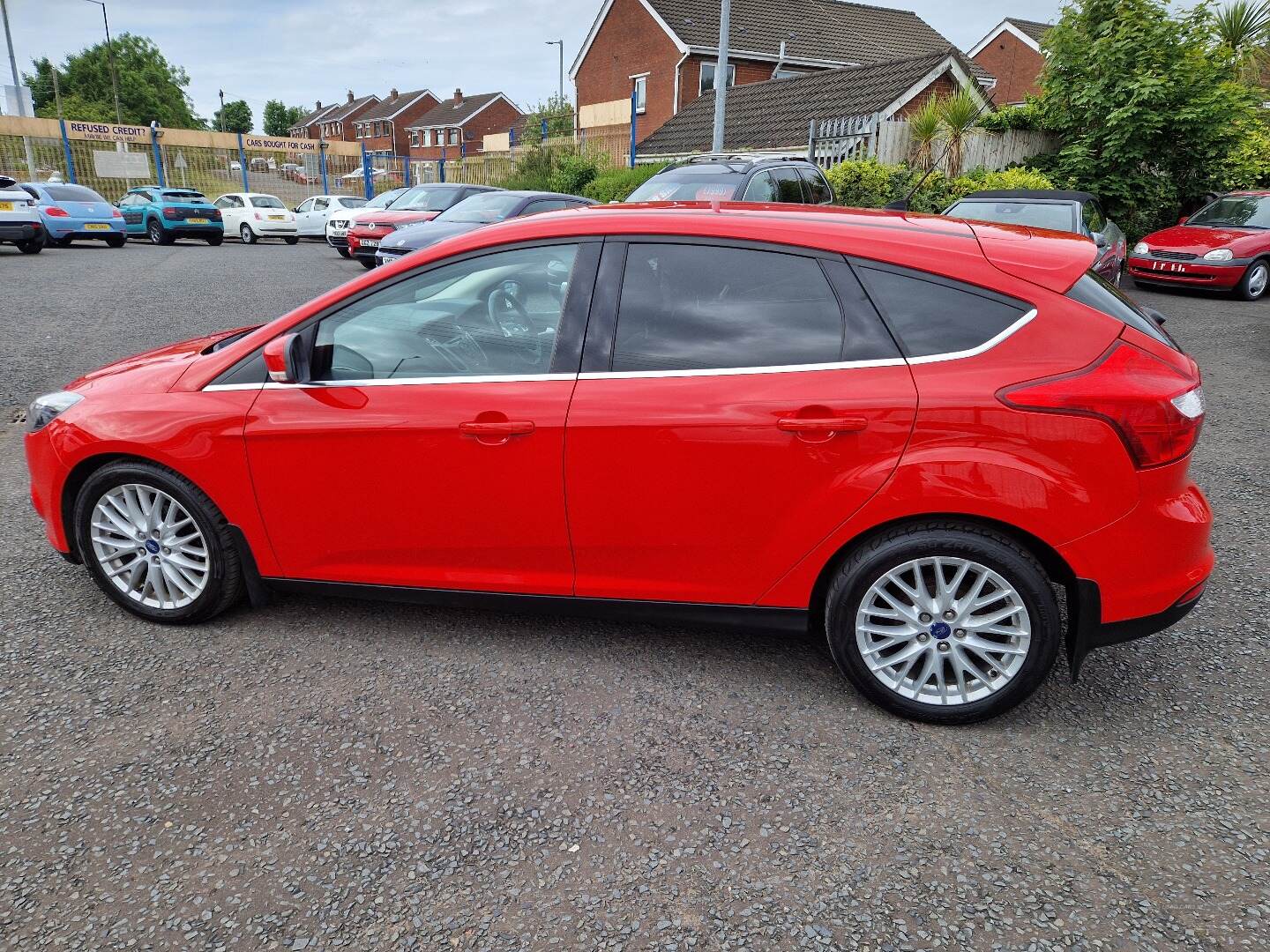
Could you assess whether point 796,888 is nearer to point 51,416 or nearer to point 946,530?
point 946,530

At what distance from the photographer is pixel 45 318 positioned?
10266mm

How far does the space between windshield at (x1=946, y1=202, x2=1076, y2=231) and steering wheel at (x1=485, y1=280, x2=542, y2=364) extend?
360 inches

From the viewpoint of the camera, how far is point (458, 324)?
326 centimetres

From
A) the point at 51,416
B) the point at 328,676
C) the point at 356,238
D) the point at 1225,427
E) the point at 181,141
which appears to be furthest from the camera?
the point at 181,141

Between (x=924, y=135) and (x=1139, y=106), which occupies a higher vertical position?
(x=1139, y=106)

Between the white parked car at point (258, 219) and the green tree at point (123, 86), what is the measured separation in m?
38.4

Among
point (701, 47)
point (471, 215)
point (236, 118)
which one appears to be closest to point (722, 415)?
point (471, 215)

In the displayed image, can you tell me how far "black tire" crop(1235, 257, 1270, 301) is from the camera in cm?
1345

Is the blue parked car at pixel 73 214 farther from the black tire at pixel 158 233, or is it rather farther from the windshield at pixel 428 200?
the windshield at pixel 428 200

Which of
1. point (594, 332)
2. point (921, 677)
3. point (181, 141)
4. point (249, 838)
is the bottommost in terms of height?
point (249, 838)

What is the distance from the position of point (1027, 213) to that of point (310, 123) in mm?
97473

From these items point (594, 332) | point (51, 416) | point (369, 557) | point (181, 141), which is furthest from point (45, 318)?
point (181, 141)

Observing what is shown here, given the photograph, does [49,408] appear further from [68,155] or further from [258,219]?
[68,155]

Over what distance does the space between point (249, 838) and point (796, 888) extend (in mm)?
1499
